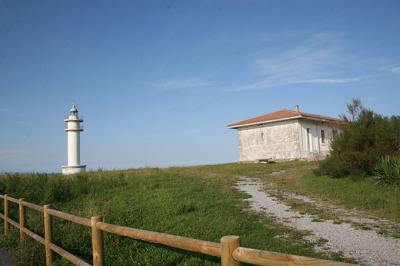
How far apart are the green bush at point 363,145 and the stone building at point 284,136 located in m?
12.9

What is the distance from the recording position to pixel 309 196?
13.0m

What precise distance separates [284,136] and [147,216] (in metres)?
23.6

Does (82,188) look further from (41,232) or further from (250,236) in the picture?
(250,236)

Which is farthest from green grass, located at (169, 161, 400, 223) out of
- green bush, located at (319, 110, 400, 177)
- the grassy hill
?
green bush, located at (319, 110, 400, 177)

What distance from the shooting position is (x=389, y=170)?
12.8 meters

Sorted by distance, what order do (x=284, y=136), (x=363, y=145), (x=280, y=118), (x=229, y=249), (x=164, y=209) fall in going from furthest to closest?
(x=284, y=136) → (x=280, y=118) → (x=363, y=145) → (x=164, y=209) → (x=229, y=249)

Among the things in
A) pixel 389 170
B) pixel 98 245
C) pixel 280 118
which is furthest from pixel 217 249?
pixel 280 118

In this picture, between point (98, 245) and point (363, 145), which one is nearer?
point (98, 245)

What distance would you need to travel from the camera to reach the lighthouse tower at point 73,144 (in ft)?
92.2

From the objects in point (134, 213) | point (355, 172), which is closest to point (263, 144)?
point (355, 172)

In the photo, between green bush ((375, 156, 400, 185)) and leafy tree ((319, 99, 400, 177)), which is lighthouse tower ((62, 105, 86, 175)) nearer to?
leafy tree ((319, 99, 400, 177))

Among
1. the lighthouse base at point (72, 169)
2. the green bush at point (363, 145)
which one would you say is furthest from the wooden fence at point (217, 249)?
the lighthouse base at point (72, 169)

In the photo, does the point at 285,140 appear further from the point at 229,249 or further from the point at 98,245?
the point at 229,249

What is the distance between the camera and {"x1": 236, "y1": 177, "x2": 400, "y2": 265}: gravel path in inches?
242
